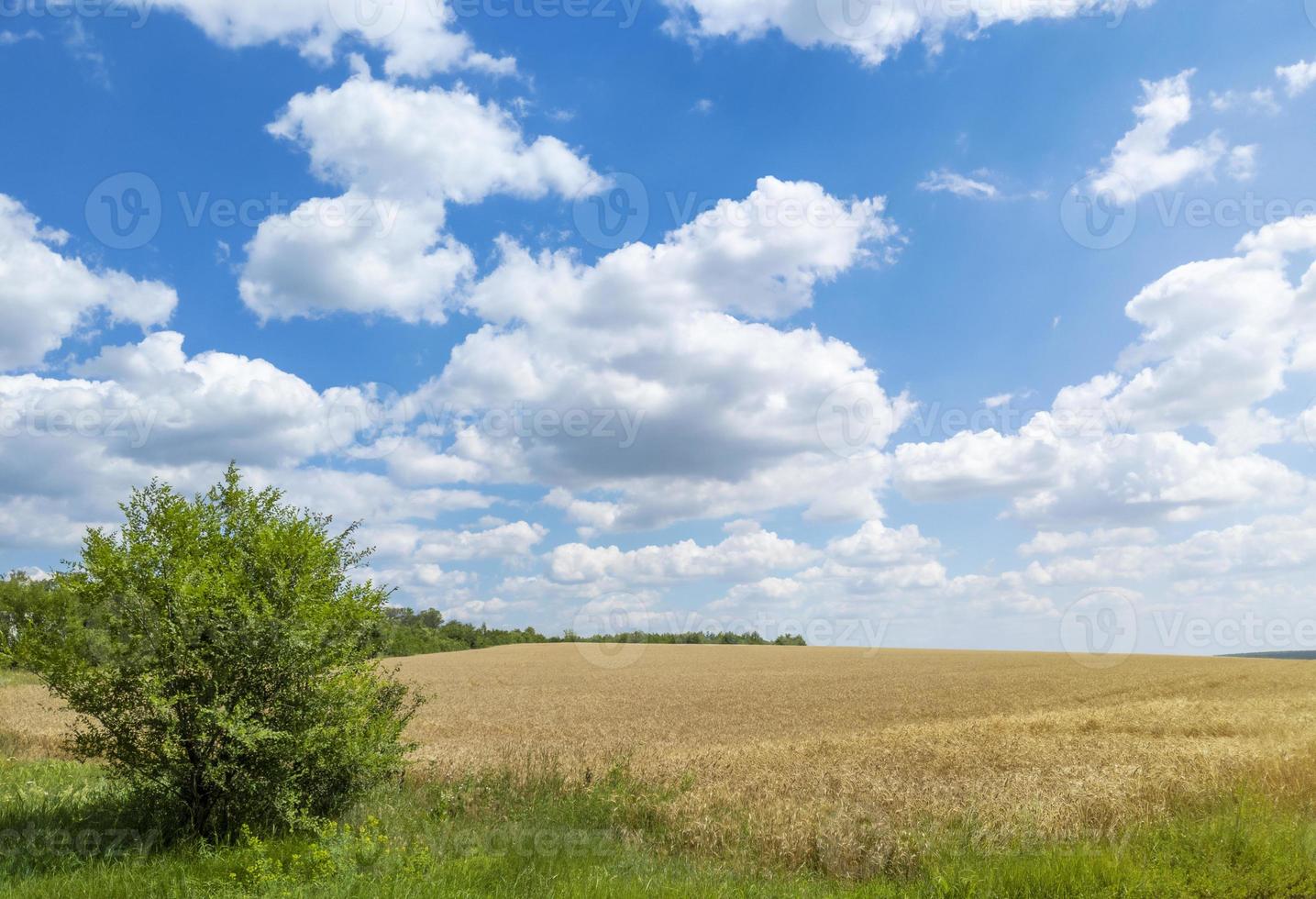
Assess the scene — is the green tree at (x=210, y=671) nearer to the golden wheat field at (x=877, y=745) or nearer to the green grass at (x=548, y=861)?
the green grass at (x=548, y=861)

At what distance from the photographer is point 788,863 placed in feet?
36.2

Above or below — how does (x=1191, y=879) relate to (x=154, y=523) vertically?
below

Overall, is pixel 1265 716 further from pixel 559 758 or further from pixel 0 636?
pixel 0 636

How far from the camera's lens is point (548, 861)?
9.91 metres

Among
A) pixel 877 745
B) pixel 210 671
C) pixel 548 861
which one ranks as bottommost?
pixel 877 745

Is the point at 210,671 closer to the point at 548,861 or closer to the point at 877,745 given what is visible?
the point at 548,861

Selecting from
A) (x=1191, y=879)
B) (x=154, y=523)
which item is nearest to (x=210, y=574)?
(x=154, y=523)

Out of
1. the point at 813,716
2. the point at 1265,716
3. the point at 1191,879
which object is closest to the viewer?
the point at 1191,879

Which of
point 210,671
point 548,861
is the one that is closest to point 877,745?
point 548,861

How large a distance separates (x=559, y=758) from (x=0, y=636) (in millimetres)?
9660

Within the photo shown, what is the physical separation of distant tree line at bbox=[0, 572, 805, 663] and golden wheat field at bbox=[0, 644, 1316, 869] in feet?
12.7

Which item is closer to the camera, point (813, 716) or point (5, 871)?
point (5, 871)

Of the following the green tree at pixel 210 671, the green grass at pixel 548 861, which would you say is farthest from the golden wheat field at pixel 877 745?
the green tree at pixel 210 671

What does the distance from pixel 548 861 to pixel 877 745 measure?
1067 cm
